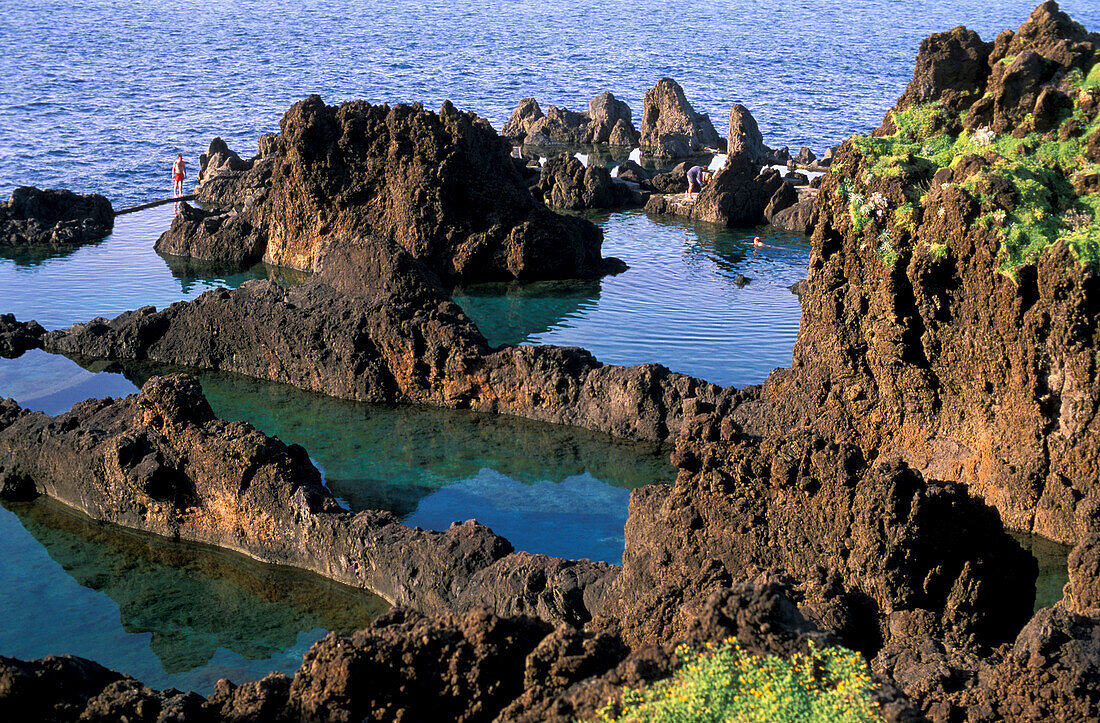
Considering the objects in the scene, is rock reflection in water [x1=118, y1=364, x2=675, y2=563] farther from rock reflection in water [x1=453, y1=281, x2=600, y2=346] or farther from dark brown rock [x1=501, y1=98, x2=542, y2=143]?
dark brown rock [x1=501, y1=98, x2=542, y2=143]

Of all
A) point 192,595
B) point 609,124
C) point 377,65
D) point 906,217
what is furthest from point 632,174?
point 377,65

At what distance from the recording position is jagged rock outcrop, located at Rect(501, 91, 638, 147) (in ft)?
168

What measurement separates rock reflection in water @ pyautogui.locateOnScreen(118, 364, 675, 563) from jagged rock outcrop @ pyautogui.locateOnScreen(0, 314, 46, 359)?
4.68m

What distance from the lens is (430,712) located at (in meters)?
8.68

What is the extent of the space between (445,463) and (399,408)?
2420mm

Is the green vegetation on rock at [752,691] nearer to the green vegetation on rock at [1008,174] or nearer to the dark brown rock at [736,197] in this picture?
the green vegetation on rock at [1008,174]

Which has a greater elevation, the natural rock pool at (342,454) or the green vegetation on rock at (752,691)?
the green vegetation on rock at (752,691)

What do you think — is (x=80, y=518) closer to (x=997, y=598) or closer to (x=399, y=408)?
(x=399, y=408)

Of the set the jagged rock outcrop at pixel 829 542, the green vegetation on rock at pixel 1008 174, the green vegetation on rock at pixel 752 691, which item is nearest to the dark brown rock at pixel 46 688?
the green vegetation on rock at pixel 752 691

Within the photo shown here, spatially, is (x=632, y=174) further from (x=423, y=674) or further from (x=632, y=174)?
(x=423, y=674)

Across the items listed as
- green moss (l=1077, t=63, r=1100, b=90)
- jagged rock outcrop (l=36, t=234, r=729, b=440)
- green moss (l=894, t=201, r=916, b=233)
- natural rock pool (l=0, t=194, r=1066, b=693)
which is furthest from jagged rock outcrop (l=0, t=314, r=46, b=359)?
green moss (l=1077, t=63, r=1100, b=90)

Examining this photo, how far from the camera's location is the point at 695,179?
3712 cm

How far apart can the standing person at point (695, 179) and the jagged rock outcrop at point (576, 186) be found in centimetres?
239

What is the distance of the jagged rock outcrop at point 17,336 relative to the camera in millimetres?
22239
